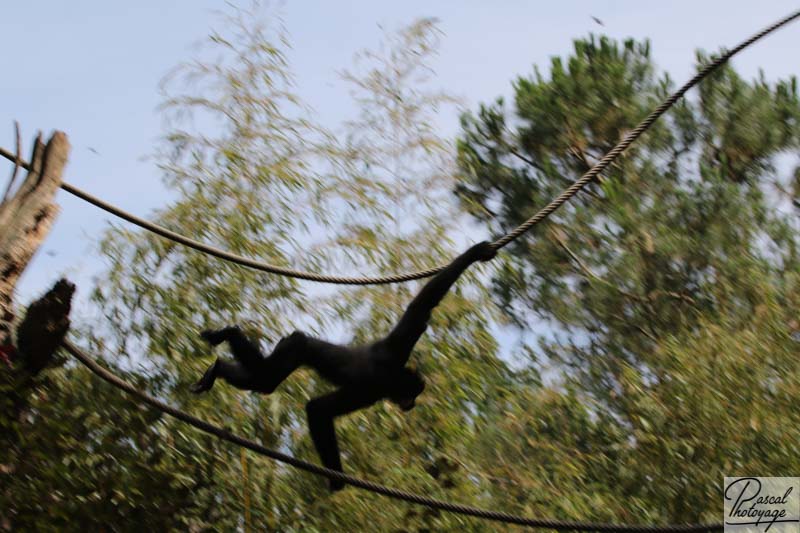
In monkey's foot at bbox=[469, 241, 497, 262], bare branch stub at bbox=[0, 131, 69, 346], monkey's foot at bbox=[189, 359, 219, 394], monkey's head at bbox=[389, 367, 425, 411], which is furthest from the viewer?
monkey's head at bbox=[389, 367, 425, 411]

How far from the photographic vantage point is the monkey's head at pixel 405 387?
6.26 meters

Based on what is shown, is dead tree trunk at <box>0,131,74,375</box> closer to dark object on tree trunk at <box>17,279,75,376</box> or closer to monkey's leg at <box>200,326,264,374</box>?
dark object on tree trunk at <box>17,279,75,376</box>

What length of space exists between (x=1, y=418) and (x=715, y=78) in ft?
48.5

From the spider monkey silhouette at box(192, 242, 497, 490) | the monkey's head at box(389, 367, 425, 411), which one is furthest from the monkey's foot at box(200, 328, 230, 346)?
the monkey's head at box(389, 367, 425, 411)

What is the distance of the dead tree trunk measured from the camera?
5.14 m

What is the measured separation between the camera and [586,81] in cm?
1770

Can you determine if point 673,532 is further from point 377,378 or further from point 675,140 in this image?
point 675,140

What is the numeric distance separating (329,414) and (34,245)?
2.01 metres

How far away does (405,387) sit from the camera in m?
6.29

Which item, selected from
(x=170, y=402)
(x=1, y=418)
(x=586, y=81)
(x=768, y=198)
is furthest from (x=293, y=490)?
(x=586, y=81)

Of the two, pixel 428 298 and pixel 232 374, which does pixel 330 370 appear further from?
pixel 428 298

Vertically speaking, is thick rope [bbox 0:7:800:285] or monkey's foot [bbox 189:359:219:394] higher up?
thick rope [bbox 0:7:800:285]

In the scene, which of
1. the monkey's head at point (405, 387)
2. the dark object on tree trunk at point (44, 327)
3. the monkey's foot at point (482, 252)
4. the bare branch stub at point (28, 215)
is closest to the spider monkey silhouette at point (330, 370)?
the monkey's head at point (405, 387)

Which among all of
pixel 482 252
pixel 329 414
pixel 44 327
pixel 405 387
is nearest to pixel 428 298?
pixel 482 252
